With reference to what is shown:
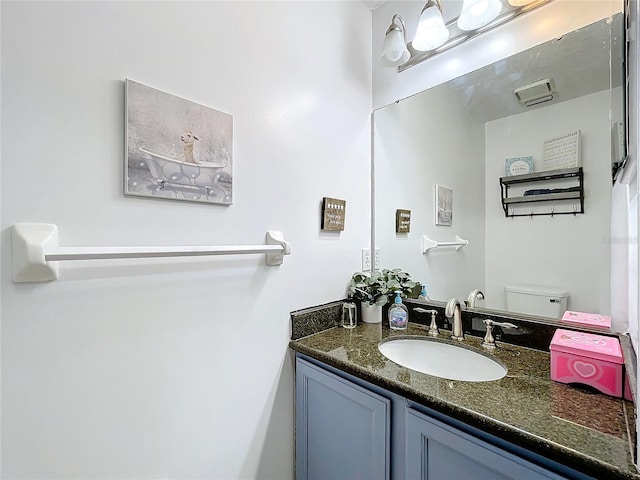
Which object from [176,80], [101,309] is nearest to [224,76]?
[176,80]

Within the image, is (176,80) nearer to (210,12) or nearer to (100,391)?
(210,12)

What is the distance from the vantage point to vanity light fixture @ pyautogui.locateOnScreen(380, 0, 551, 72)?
1133 mm

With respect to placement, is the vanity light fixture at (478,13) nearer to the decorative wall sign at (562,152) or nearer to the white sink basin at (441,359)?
the decorative wall sign at (562,152)

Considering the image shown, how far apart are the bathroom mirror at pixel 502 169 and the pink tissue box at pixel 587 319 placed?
29mm

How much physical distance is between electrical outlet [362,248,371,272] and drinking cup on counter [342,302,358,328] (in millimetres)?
237

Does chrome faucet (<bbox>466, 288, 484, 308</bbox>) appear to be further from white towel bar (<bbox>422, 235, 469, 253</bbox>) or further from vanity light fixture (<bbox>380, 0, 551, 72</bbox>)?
vanity light fixture (<bbox>380, 0, 551, 72</bbox>)

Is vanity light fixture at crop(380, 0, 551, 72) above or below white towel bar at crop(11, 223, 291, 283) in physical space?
above

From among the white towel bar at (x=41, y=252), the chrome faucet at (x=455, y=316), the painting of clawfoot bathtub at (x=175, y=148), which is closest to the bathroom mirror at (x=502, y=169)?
the chrome faucet at (x=455, y=316)

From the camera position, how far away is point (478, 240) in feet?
4.25

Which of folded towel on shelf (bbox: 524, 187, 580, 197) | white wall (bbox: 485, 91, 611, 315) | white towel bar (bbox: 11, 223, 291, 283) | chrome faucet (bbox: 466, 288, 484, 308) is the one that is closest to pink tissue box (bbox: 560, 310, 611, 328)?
white wall (bbox: 485, 91, 611, 315)

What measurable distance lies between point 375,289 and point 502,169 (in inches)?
29.4

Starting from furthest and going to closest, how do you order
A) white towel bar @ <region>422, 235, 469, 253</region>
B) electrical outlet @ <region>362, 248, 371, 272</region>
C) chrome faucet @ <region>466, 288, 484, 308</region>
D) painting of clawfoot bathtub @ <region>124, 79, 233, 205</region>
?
electrical outlet @ <region>362, 248, 371, 272</region> < white towel bar @ <region>422, 235, 469, 253</region> < chrome faucet @ <region>466, 288, 484, 308</region> < painting of clawfoot bathtub @ <region>124, 79, 233, 205</region>

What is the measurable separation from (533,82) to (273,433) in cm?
168

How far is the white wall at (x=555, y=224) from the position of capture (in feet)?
3.25
